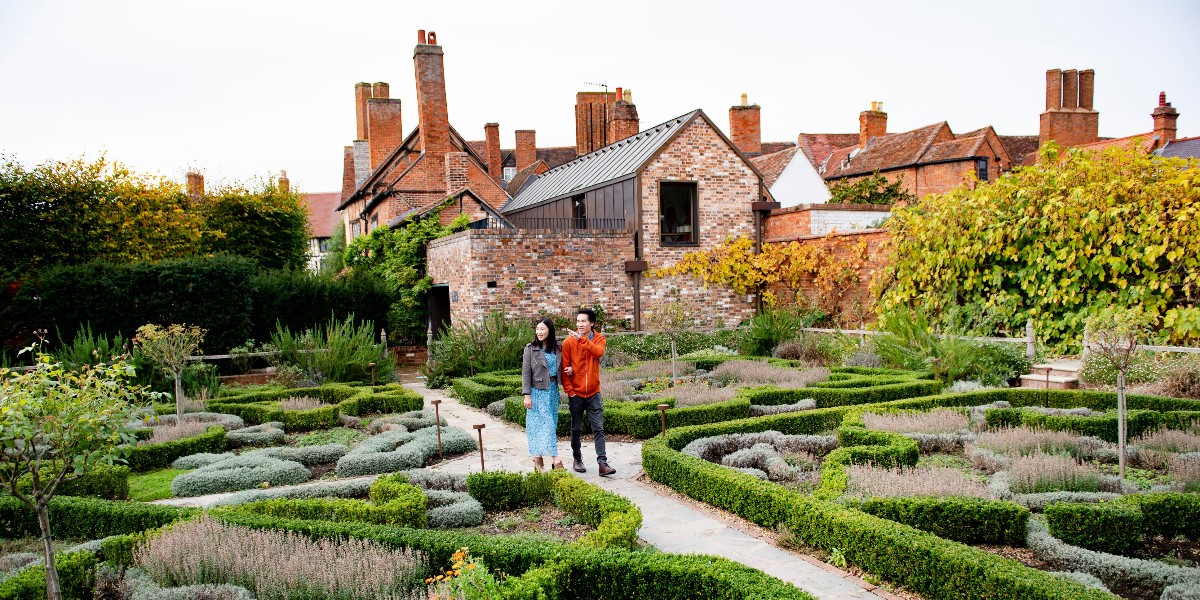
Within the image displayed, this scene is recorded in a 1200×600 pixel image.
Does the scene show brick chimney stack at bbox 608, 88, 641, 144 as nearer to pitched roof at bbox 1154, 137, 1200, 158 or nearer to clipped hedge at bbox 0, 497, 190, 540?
pitched roof at bbox 1154, 137, 1200, 158

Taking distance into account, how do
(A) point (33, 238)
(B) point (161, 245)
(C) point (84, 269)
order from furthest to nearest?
(B) point (161, 245) → (A) point (33, 238) → (C) point (84, 269)

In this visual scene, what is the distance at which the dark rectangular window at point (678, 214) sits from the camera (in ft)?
59.1

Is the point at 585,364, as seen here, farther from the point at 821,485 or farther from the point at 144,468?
the point at 144,468

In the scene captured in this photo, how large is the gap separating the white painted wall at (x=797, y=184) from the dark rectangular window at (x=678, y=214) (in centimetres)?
907

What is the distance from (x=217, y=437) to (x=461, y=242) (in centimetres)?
843

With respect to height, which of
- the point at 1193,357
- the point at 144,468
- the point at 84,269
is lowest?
the point at 144,468

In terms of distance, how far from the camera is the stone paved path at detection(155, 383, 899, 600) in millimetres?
4645

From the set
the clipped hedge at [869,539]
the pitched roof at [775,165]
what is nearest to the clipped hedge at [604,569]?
the clipped hedge at [869,539]

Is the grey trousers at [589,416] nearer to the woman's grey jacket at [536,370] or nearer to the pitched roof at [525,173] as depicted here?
the woman's grey jacket at [536,370]

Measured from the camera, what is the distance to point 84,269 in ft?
45.3

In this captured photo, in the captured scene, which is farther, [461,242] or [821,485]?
[461,242]

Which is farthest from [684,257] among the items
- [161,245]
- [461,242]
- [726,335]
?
[161,245]

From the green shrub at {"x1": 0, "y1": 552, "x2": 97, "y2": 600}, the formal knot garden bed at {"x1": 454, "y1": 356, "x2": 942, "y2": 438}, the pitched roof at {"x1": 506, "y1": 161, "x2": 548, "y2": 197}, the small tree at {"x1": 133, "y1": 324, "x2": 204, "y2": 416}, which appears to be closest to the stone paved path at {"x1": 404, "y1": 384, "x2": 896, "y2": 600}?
the formal knot garden bed at {"x1": 454, "y1": 356, "x2": 942, "y2": 438}

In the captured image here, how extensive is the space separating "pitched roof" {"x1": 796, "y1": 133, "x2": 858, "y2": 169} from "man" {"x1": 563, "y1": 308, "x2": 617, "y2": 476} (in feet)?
105
